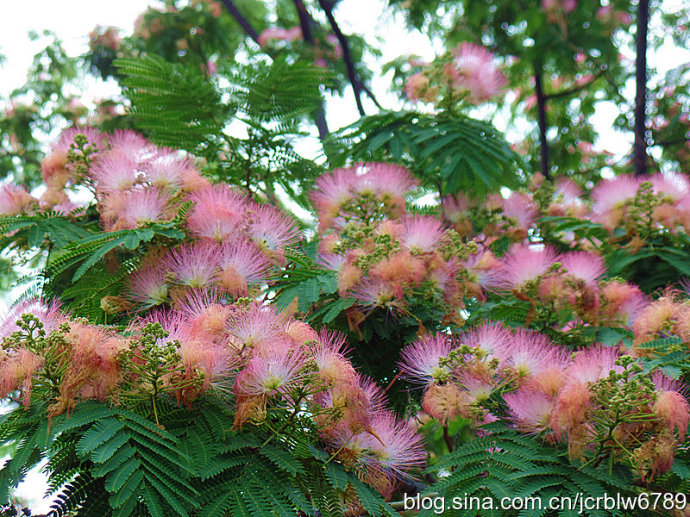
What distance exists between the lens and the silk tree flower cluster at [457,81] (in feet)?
15.0

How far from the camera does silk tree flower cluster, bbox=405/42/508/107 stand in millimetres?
4570

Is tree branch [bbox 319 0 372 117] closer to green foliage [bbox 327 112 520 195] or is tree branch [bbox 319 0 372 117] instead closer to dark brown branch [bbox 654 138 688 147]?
green foliage [bbox 327 112 520 195]

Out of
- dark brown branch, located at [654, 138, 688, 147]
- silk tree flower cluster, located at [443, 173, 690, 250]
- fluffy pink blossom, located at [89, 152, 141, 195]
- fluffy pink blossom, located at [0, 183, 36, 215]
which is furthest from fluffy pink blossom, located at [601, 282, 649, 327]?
dark brown branch, located at [654, 138, 688, 147]

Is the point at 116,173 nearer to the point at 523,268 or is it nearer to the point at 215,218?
the point at 215,218

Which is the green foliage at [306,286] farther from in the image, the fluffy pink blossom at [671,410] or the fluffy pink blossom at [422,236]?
the fluffy pink blossom at [671,410]

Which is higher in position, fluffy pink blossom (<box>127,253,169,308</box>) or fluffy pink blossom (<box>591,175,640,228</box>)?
fluffy pink blossom (<box>591,175,640,228</box>)

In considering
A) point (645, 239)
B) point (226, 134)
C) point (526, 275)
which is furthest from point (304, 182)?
point (645, 239)

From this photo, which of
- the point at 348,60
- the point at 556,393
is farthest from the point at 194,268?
the point at 348,60

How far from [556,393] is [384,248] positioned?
102cm

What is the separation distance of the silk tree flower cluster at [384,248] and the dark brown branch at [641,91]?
Answer: 3215mm

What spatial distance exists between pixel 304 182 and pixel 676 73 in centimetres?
462

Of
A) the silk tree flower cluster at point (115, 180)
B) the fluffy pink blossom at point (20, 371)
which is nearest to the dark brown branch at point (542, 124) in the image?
the silk tree flower cluster at point (115, 180)

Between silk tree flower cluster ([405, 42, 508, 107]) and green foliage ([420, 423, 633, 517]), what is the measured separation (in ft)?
8.06

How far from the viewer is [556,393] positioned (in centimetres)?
281
